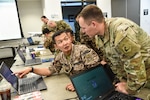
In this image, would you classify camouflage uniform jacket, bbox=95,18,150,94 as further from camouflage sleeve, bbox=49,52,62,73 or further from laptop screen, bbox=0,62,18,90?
laptop screen, bbox=0,62,18,90

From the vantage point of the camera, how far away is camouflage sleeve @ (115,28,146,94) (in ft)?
3.73

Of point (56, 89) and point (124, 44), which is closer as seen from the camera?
point (124, 44)

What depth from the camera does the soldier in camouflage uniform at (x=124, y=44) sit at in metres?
1.15

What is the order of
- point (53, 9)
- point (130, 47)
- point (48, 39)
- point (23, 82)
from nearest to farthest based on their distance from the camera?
point (130, 47)
point (23, 82)
point (48, 39)
point (53, 9)

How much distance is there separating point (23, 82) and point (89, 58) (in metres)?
0.73

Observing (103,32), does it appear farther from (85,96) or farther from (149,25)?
(149,25)

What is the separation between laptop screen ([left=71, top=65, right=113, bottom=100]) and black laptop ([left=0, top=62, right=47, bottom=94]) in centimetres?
53

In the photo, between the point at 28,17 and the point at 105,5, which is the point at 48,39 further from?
the point at 105,5

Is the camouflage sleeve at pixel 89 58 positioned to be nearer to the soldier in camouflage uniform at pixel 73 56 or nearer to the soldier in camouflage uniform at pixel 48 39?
the soldier in camouflage uniform at pixel 73 56

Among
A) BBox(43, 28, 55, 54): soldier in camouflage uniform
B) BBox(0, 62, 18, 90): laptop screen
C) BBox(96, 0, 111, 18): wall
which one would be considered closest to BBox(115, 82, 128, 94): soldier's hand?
BBox(0, 62, 18, 90): laptop screen

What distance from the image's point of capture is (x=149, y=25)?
19.3 feet

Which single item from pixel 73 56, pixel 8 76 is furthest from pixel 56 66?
pixel 8 76

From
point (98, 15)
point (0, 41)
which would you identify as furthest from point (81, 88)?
point (0, 41)

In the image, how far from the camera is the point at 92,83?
1233mm
